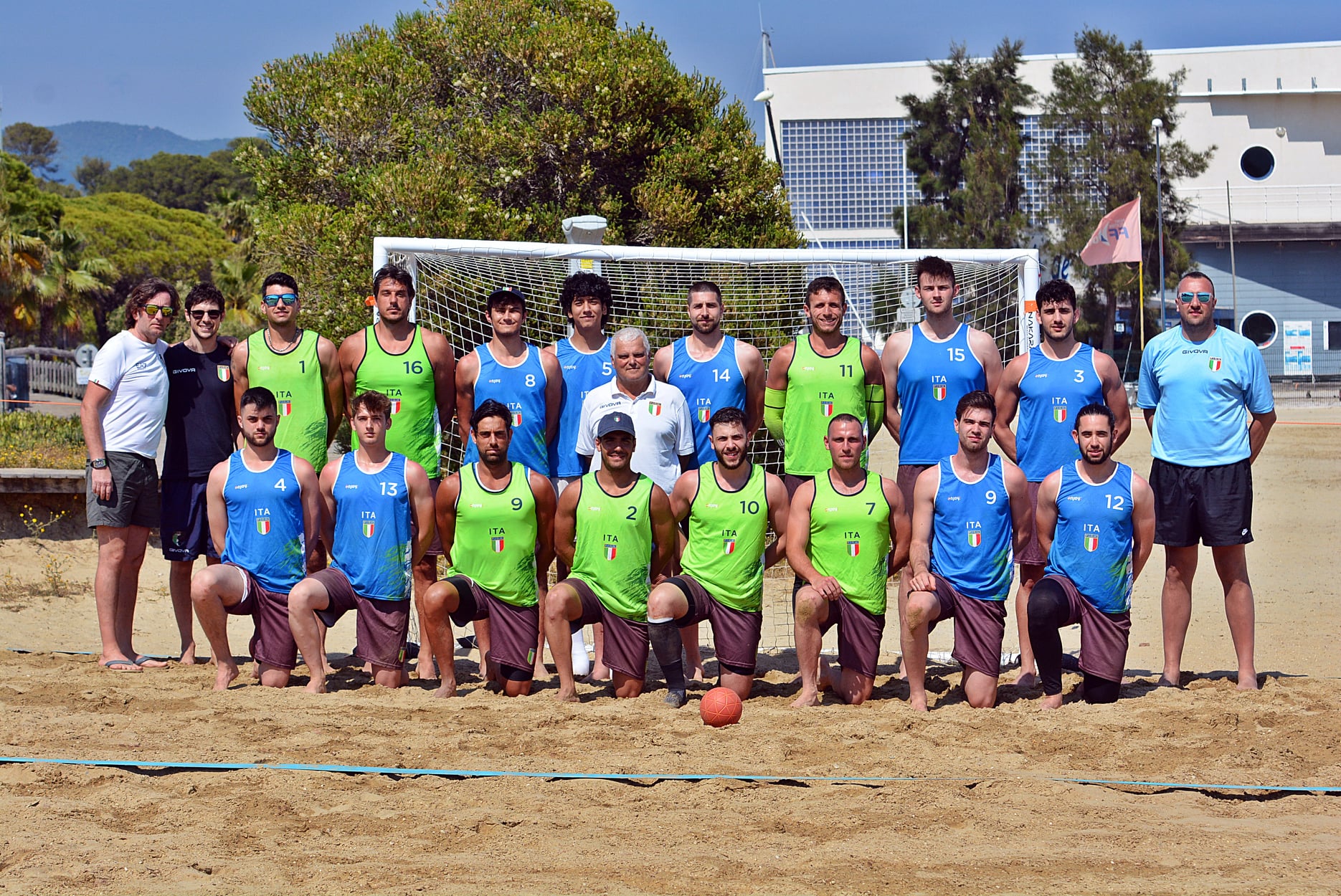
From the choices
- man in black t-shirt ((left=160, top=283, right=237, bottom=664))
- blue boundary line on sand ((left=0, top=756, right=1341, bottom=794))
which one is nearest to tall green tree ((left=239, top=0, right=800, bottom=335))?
man in black t-shirt ((left=160, top=283, right=237, bottom=664))

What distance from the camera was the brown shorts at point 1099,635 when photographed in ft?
19.1

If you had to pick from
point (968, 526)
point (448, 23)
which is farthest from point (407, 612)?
point (448, 23)

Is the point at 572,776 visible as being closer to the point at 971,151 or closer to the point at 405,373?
the point at 405,373

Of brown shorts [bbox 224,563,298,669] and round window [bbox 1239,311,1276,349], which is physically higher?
round window [bbox 1239,311,1276,349]

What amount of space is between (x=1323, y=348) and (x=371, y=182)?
30962 millimetres

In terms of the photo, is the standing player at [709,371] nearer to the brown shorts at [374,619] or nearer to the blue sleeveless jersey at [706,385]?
the blue sleeveless jersey at [706,385]

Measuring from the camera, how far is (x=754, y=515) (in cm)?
598

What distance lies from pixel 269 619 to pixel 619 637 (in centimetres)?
175

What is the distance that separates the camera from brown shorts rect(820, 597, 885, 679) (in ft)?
19.5

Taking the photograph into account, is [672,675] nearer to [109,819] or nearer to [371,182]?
[109,819]

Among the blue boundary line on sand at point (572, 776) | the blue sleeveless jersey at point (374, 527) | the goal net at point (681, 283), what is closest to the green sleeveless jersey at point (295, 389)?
the blue sleeveless jersey at point (374, 527)

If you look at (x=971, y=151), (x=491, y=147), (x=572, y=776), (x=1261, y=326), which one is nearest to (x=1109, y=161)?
(x=971, y=151)

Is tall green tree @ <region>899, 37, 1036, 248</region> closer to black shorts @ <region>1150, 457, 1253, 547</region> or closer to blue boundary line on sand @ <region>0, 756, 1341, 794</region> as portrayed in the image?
black shorts @ <region>1150, 457, 1253, 547</region>

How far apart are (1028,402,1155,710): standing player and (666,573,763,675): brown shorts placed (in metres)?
1.31
